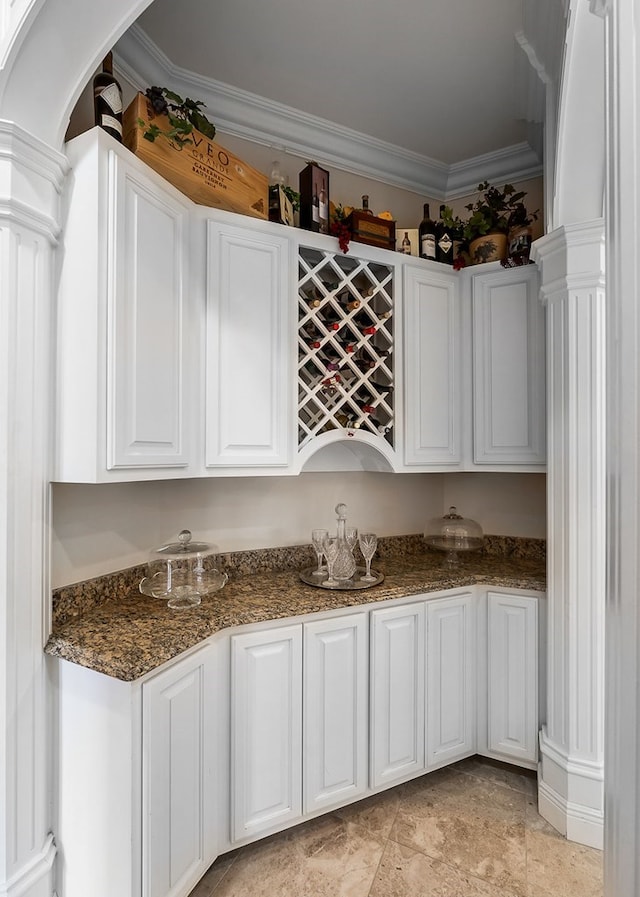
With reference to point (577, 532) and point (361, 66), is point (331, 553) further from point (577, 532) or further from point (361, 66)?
point (361, 66)

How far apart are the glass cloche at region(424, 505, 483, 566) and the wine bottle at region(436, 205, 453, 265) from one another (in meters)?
1.26

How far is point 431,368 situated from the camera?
2604 mm

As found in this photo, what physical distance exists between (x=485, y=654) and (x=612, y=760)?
1970 mm

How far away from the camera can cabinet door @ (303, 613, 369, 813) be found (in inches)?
78.9

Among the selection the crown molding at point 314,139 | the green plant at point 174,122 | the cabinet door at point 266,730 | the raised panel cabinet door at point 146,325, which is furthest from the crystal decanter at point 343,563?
the crown molding at point 314,139

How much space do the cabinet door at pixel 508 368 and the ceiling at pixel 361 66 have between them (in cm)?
77

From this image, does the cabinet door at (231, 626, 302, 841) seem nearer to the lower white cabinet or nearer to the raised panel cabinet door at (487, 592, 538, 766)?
the lower white cabinet

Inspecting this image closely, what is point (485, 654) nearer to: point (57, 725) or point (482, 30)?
point (57, 725)

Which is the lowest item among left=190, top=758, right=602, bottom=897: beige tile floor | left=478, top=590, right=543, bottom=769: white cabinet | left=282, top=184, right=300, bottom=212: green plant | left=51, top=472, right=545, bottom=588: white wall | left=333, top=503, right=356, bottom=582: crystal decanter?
left=190, top=758, right=602, bottom=897: beige tile floor

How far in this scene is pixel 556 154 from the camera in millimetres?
2010

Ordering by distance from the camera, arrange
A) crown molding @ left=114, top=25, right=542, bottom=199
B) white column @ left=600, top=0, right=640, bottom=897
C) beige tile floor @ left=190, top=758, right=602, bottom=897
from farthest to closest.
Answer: crown molding @ left=114, top=25, right=542, bottom=199
beige tile floor @ left=190, top=758, right=602, bottom=897
white column @ left=600, top=0, right=640, bottom=897

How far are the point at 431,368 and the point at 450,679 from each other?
54.8 inches

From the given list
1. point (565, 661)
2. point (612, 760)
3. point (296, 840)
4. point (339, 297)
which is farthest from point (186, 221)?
point (296, 840)

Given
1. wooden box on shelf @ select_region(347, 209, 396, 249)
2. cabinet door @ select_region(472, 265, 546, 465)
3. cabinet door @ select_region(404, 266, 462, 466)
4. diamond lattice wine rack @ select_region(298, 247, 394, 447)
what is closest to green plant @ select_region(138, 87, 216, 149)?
diamond lattice wine rack @ select_region(298, 247, 394, 447)
